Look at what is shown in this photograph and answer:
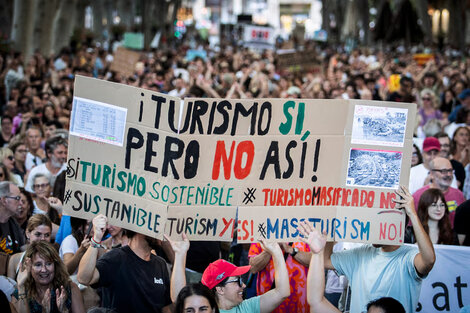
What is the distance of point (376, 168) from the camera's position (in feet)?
18.9

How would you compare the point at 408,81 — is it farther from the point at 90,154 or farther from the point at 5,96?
the point at 90,154

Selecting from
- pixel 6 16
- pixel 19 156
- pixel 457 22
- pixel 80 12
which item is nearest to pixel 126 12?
pixel 80 12

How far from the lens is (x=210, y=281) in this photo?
5.46m

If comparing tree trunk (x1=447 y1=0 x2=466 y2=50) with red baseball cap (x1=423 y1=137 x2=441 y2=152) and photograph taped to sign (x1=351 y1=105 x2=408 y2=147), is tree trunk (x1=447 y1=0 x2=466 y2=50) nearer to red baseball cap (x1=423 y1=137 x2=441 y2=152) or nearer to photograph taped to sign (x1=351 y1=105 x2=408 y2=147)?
red baseball cap (x1=423 y1=137 x2=441 y2=152)

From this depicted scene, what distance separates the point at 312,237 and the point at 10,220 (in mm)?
2983

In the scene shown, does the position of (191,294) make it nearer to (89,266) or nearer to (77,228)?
(89,266)

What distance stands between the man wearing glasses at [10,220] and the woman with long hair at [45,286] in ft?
4.32

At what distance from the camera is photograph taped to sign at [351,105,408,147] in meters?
5.73

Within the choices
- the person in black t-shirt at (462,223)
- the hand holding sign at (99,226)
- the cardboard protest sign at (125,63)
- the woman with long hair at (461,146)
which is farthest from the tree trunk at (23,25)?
the hand holding sign at (99,226)

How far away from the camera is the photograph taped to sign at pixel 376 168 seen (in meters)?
5.77

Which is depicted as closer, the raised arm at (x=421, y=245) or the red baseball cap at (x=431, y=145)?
the raised arm at (x=421, y=245)

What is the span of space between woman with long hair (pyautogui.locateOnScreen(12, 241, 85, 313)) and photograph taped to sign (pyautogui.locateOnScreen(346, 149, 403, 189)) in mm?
2026

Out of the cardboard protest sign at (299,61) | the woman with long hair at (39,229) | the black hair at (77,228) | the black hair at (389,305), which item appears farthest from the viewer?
the cardboard protest sign at (299,61)

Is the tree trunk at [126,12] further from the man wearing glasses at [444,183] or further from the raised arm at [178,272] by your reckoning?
the raised arm at [178,272]
